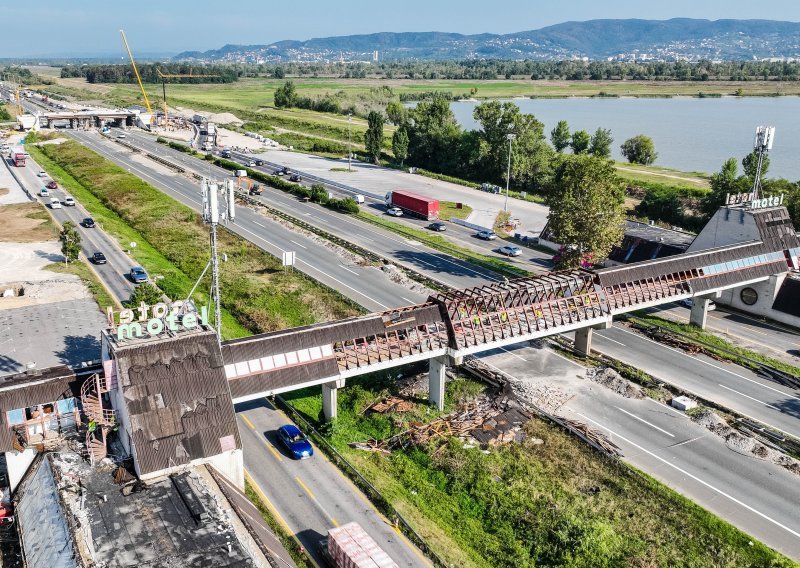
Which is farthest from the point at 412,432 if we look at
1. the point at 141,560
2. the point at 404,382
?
the point at 141,560

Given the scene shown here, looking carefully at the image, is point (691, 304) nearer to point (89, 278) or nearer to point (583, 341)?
point (583, 341)

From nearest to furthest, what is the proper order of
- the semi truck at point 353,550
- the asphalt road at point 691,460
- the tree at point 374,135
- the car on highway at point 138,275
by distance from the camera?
the semi truck at point 353,550, the asphalt road at point 691,460, the car on highway at point 138,275, the tree at point 374,135

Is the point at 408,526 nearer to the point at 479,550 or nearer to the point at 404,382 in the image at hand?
the point at 479,550

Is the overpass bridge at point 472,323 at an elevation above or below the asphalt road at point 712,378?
above

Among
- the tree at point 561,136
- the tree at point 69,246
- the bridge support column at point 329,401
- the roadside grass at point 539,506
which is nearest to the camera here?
the roadside grass at point 539,506

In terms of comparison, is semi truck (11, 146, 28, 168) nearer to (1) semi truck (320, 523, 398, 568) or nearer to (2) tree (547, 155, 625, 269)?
(2) tree (547, 155, 625, 269)

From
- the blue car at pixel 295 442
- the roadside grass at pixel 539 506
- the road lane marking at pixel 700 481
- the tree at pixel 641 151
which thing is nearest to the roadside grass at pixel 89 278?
the blue car at pixel 295 442

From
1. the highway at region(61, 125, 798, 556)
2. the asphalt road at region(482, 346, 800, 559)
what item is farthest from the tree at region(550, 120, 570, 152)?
the asphalt road at region(482, 346, 800, 559)

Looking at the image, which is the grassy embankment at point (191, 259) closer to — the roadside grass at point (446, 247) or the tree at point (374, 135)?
the roadside grass at point (446, 247)
